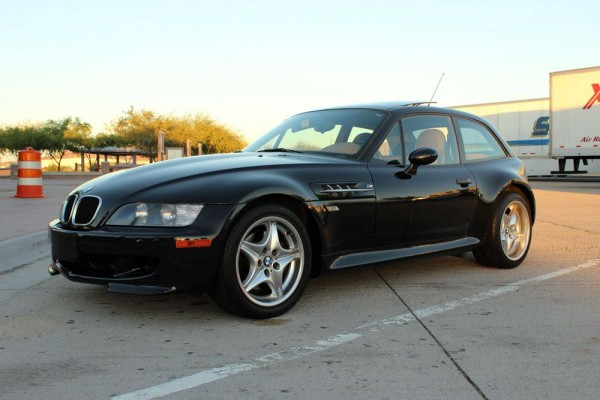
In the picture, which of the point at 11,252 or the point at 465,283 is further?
the point at 11,252

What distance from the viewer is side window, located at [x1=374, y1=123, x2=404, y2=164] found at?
4.95 metres

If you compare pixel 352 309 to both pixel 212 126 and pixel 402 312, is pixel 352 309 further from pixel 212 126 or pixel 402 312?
pixel 212 126

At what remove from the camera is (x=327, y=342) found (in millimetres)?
3590

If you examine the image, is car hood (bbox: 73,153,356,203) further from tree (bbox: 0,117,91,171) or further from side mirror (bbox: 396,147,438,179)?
tree (bbox: 0,117,91,171)

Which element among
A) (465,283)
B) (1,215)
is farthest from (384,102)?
(1,215)

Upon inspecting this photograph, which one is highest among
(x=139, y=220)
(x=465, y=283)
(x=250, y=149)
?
(x=250, y=149)

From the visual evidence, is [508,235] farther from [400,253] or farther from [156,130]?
[156,130]

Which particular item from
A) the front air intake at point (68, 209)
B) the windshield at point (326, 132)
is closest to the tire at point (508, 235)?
the windshield at point (326, 132)

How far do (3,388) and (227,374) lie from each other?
1.02 m

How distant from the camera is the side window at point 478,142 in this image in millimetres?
5777

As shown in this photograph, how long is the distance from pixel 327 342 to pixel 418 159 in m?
1.86

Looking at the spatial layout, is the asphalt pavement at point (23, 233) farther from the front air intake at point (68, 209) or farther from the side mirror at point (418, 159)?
the side mirror at point (418, 159)

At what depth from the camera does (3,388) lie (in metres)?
2.88

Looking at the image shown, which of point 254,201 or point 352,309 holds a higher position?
point 254,201
